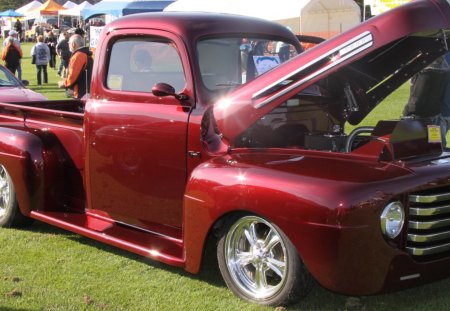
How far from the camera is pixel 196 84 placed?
14.3 feet

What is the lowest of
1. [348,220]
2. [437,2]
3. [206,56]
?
[348,220]

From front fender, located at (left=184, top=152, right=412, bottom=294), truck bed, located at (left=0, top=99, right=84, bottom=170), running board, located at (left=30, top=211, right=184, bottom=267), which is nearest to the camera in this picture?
front fender, located at (left=184, top=152, right=412, bottom=294)

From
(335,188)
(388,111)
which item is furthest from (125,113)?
(388,111)

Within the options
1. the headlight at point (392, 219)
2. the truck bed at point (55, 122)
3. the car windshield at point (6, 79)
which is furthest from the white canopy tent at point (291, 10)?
the headlight at point (392, 219)

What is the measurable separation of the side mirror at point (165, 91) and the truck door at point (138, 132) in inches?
2.1

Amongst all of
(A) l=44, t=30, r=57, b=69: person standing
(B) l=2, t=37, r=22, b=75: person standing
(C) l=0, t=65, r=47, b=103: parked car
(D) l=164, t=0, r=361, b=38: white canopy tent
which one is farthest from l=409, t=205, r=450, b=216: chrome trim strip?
(A) l=44, t=30, r=57, b=69: person standing

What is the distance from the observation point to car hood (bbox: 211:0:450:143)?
3.51 meters

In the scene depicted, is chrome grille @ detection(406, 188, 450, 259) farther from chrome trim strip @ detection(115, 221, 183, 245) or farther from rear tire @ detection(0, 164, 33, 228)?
rear tire @ detection(0, 164, 33, 228)

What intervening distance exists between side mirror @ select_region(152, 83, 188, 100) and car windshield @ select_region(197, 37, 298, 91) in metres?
0.21

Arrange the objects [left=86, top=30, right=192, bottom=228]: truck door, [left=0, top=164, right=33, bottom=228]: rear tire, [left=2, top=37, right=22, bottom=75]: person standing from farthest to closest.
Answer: [left=2, top=37, right=22, bottom=75]: person standing < [left=0, top=164, right=33, bottom=228]: rear tire < [left=86, top=30, right=192, bottom=228]: truck door

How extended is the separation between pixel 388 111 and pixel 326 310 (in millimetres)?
9773

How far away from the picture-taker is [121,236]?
4.62m

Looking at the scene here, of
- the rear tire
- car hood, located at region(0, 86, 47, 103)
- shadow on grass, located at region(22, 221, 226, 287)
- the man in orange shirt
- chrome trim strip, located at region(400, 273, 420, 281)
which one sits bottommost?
shadow on grass, located at region(22, 221, 226, 287)

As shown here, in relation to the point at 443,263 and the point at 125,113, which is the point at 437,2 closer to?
the point at 443,263
